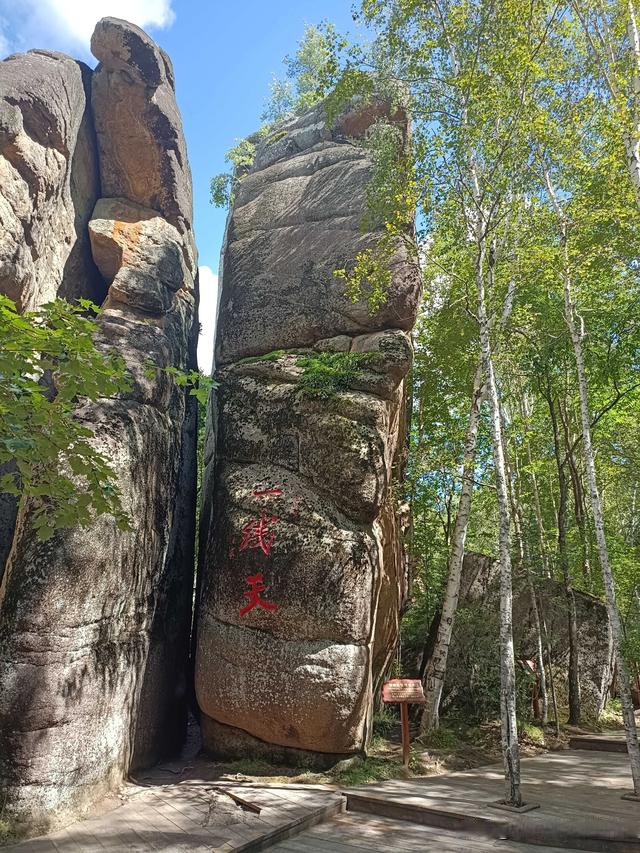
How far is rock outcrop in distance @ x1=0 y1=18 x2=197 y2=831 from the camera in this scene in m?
6.86

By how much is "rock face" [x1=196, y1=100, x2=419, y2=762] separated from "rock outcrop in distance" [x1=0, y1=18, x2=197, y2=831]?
93 cm

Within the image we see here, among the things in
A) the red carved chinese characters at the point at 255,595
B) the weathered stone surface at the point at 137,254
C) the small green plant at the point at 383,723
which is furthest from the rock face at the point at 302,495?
the weathered stone surface at the point at 137,254

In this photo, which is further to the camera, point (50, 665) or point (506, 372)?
point (506, 372)

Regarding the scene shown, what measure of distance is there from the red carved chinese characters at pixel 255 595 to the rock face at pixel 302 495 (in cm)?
2

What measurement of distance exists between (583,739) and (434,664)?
13.3 ft

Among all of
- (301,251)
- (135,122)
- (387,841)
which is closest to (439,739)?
(387,841)

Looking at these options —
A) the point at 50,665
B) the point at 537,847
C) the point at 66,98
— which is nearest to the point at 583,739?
the point at 537,847

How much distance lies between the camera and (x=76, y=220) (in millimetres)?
12227

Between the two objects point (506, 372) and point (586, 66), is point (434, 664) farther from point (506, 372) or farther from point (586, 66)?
point (586, 66)

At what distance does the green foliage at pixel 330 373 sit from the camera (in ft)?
33.1

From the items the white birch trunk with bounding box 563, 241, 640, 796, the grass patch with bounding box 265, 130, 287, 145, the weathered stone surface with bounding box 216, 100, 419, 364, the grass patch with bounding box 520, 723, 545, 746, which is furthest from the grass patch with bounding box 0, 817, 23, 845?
the grass patch with bounding box 265, 130, 287, 145

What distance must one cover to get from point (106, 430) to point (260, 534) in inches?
113

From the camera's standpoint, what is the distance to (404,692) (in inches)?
336

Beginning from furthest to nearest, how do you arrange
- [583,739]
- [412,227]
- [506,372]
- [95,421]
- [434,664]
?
1. [506,372]
2. [412,227]
3. [583,739]
4. [434,664]
5. [95,421]
